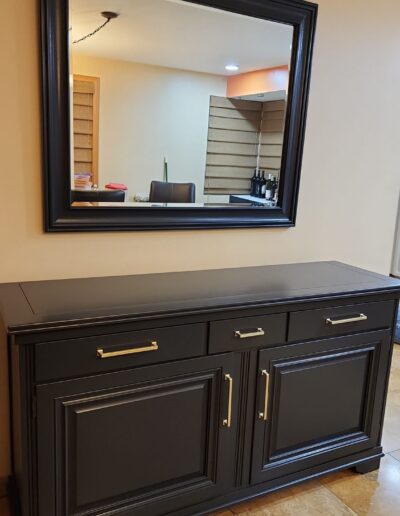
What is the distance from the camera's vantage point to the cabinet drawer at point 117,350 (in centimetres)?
144

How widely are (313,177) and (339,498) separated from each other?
1.45m

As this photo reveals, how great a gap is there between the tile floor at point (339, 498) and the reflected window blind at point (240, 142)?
132 cm

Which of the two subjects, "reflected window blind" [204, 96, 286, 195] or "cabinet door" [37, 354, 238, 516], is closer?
"cabinet door" [37, 354, 238, 516]

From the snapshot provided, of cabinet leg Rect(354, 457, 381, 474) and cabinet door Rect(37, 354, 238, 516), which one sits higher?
cabinet door Rect(37, 354, 238, 516)

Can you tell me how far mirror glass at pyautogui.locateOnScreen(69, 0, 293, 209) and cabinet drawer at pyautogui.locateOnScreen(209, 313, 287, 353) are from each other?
62 centimetres

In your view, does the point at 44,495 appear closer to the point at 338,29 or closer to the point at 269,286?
the point at 269,286

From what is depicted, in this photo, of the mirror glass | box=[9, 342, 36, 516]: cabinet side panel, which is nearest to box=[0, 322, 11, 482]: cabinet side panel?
box=[9, 342, 36, 516]: cabinet side panel

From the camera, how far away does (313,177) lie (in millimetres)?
2395

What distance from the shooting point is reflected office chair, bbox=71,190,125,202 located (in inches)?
73.7

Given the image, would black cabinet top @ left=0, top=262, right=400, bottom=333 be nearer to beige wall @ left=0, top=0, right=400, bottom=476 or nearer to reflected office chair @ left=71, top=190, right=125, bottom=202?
beige wall @ left=0, top=0, right=400, bottom=476

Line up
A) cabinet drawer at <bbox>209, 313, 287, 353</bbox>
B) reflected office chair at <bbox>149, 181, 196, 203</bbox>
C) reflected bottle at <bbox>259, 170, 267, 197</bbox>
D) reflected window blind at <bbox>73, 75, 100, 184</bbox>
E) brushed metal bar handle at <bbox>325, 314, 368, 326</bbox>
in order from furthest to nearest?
reflected bottle at <bbox>259, 170, 267, 197</bbox> → reflected office chair at <bbox>149, 181, 196, 203</bbox> → brushed metal bar handle at <bbox>325, 314, 368, 326</bbox> → reflected window blind at <bbox>73, 75, 100, 184</bbox> → cabinet drawer at <bbox>209, 313, 287, 353</bbox>

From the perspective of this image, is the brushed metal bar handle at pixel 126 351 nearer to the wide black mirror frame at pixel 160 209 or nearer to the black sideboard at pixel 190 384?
the black sideboard at pixel 190 384

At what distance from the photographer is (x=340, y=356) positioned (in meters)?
2.02

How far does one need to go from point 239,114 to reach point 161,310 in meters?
1.06
